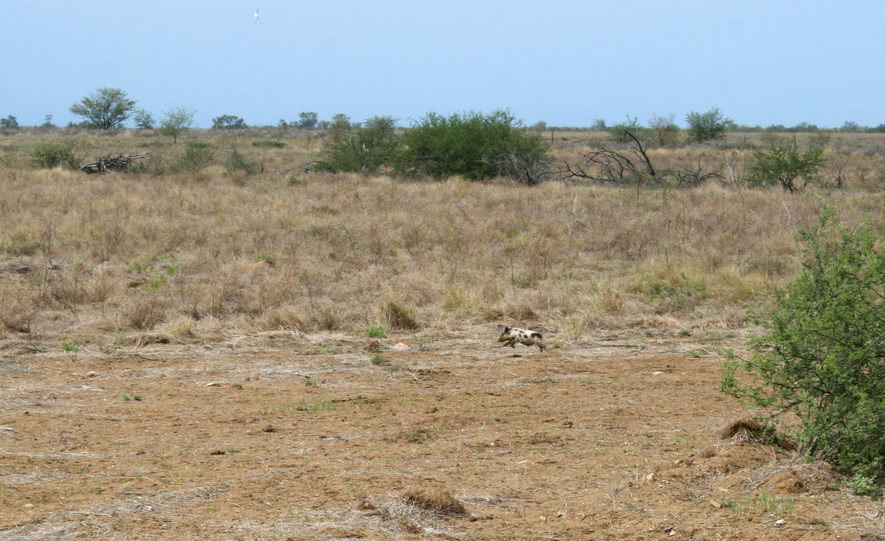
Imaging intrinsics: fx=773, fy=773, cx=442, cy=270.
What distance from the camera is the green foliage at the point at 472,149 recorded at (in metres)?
22.4

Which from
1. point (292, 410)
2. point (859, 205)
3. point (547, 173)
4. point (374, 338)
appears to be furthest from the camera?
point (547, 173)

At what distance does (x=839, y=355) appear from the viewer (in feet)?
13.1

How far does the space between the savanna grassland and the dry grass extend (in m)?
0.06

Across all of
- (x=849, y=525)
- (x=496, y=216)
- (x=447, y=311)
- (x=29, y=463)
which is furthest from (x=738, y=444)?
(x=496, y=216)

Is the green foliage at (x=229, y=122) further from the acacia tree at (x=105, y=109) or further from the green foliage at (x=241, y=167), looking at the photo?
the green foliage at (x=241, y=167)

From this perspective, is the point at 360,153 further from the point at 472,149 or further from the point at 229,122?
the point at 229,122

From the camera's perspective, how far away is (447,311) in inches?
351

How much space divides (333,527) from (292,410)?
2.24 metres

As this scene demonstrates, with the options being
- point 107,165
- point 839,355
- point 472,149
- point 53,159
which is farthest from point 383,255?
point 53,159

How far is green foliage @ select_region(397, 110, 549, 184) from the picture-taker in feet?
73.5

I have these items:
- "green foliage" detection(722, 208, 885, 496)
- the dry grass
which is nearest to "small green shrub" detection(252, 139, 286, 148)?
the dry grass

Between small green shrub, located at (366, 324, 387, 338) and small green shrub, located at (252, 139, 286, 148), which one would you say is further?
small green shrub, located at (252, 139, 286, 148)

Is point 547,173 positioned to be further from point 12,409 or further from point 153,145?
point 153,145

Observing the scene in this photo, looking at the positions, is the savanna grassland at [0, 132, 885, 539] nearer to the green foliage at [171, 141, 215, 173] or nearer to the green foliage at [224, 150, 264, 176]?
the green foliage at [171, 141, 215, 173]
